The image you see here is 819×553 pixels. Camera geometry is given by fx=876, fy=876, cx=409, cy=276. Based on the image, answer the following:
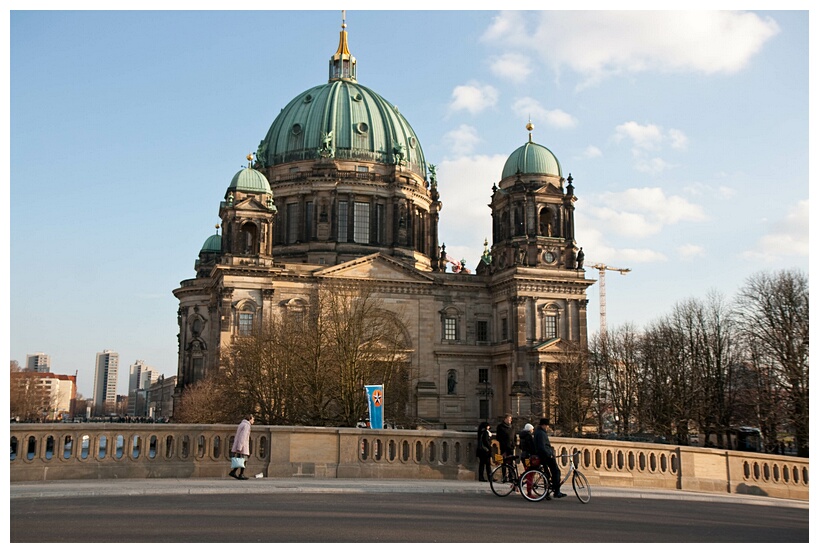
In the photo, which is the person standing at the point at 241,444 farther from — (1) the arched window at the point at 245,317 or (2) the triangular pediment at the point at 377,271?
(2) the triangular pediment at the point at 377,271

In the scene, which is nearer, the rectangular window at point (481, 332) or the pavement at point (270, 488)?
the pavement at point (270, 488)

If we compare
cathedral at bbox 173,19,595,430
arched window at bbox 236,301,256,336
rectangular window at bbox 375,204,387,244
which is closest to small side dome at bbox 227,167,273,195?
cathedral at bbox 173,19,595,430

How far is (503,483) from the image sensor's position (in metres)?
20.1

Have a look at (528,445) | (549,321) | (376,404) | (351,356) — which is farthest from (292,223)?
(528,445)

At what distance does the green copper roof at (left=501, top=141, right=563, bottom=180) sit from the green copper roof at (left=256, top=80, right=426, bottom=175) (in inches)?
590

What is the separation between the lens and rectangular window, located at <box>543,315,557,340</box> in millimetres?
77500

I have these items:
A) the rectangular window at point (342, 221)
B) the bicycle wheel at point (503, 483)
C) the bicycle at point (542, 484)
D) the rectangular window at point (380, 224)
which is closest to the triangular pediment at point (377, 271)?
the rectangular window at point (342, 221)

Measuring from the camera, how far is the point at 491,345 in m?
81.4

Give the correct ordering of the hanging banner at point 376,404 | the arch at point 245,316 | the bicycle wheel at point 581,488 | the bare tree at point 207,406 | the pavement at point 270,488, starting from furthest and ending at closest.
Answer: the arch at point 245,316, the bare tree at point 207,406, the hanging banner at point 376,404, the bicycle wheel at point 581,488, the pavement at point 270,488

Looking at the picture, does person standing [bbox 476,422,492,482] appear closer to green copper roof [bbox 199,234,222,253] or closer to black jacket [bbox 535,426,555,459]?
black jacket [bbox 535,426,555,459]

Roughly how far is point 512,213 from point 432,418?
19709mm

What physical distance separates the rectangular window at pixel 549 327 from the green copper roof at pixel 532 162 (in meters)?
13.0

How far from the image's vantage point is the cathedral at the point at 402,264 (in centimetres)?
7544

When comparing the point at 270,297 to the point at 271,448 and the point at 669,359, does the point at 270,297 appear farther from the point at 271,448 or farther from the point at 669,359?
the point at 271,448
